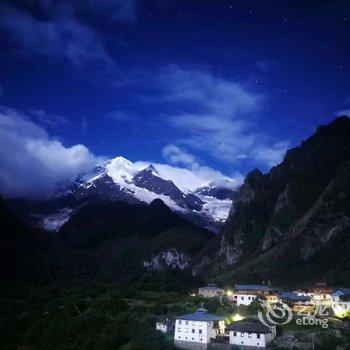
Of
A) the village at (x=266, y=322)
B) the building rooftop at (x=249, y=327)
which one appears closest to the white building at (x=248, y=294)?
the village at (x=266, y=322)

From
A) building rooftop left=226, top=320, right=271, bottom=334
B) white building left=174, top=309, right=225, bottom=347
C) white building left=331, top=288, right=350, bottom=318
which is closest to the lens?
building rooftop left=226, top=320, right=271, bottom=334

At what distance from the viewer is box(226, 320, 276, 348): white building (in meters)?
74.5

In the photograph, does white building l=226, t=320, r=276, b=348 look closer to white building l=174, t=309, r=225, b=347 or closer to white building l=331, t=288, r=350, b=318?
white building l=174, t=309, r=225, b=347

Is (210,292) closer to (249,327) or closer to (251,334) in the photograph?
(249,327)

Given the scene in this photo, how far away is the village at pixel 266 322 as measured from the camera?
2970 inches

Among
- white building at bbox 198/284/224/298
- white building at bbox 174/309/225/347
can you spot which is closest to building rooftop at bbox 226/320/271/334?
white building at bbox 174/309/225/347

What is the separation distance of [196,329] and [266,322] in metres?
12.6

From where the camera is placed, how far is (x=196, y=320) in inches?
3147

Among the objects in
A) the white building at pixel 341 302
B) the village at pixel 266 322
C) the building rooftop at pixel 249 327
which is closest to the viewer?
the building rooftop at pixel 249 327

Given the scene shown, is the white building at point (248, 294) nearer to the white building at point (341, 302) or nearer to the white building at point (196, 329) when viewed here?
the white building at point (341, 302)

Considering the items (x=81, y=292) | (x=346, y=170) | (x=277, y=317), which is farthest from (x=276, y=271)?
(x=277, y=317)

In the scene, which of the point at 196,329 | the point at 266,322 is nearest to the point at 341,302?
the point at 266,322

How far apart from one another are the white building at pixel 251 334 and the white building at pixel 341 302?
1055 inches

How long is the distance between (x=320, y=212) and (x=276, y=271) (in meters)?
32.8
